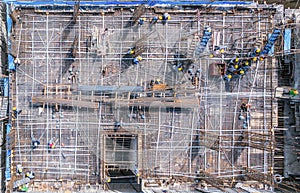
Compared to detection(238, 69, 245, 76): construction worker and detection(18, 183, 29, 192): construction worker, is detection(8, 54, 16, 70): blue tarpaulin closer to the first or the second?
detection(18, 183, 29, 192): construction worker

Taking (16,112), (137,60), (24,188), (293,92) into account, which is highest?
(137,60)

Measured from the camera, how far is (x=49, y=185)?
12.0 meters

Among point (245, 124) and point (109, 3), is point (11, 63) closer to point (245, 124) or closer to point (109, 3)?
point (109, 3)

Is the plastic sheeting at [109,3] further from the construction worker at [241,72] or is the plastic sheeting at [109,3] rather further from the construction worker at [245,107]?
the construction worker at [245,107]

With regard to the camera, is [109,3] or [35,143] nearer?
[35,143]

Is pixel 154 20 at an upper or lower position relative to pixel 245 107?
upper

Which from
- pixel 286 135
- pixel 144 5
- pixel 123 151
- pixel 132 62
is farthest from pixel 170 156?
pixel 144 5

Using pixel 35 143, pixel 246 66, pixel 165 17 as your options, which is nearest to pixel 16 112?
pixel 35 143

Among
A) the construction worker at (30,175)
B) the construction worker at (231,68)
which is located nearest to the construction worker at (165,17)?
the construction worker at (231,68)

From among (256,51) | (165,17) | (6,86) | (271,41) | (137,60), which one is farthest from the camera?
(6,86)

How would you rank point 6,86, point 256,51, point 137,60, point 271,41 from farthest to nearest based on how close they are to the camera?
point 6,86
point 137,60
point 256,51
point 271,41

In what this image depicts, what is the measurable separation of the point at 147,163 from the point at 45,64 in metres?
6.39

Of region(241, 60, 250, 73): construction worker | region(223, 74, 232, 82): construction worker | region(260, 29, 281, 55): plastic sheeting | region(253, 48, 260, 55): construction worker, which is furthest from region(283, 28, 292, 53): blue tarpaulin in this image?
region(223, 74, 232, 82): construction worker

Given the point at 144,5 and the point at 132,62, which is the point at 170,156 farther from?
the point at 144,5
